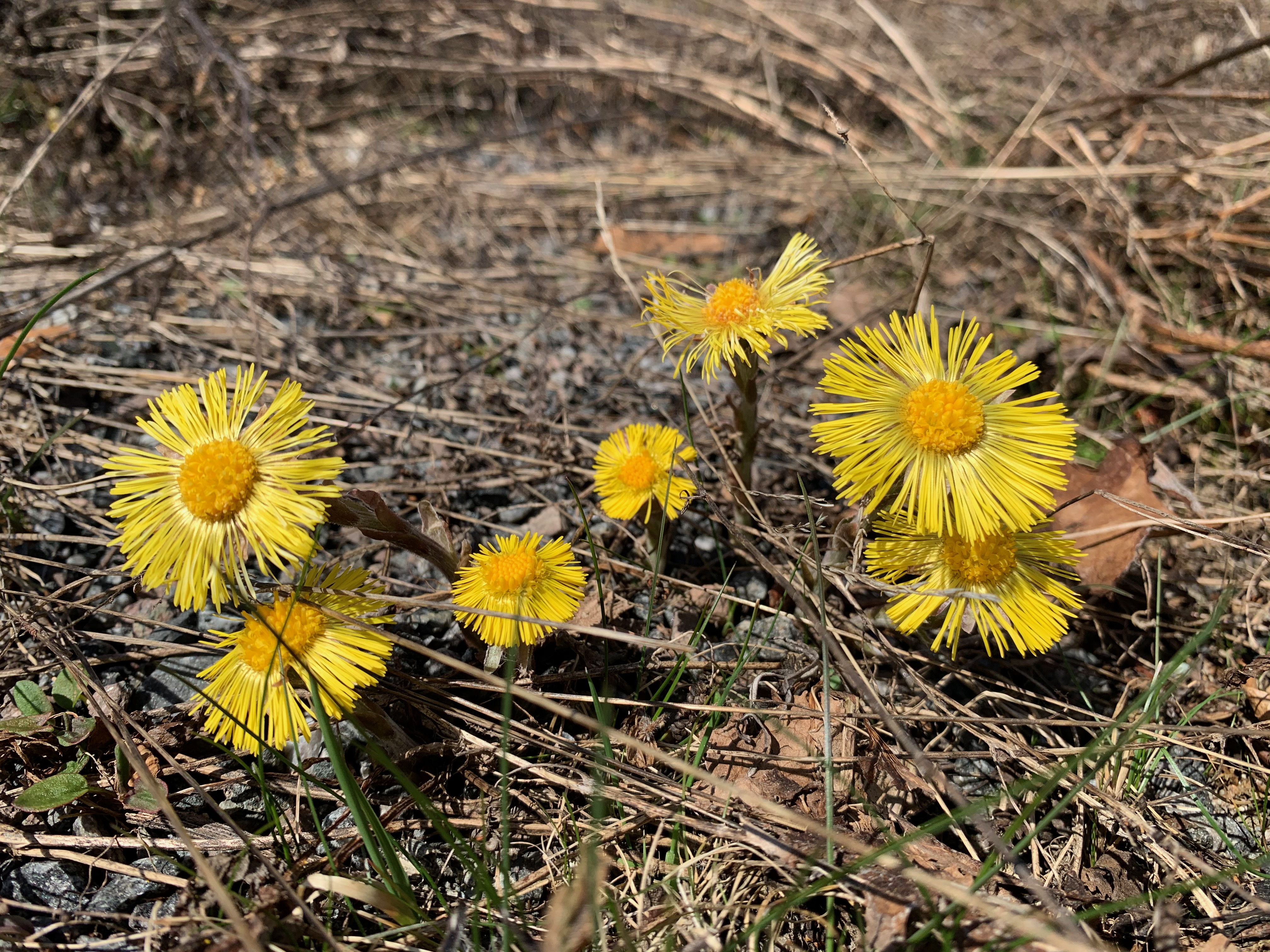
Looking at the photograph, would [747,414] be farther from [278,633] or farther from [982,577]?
[278,633]

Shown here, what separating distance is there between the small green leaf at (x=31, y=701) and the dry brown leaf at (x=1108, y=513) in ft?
6.30

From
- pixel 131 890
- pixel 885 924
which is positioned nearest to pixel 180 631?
pixel 131 890

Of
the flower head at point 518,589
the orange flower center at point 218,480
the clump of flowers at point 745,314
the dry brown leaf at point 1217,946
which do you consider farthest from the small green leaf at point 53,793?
the dry brown leaf at point 1217,946

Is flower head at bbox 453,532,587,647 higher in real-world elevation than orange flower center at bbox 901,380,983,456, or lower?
lower

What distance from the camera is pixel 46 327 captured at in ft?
7.26

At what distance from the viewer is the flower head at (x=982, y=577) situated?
135 centimetres

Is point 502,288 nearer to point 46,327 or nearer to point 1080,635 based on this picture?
point 46,327

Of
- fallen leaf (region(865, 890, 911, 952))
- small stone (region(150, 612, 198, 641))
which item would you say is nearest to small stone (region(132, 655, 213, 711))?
small stone (region(150, 612, 198, 641))

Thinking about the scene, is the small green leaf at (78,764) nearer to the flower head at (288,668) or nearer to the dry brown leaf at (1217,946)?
the flower head at (288,668)

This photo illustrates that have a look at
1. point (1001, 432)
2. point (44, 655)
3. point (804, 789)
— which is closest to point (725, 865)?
point (804, 789)

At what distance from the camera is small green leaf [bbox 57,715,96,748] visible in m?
1.34

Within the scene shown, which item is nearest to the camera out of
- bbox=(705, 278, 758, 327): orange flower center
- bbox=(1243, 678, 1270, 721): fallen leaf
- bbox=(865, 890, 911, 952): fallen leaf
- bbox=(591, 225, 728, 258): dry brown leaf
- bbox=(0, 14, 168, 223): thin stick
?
bbox=(865, 890, 911, 952): fallen leaf

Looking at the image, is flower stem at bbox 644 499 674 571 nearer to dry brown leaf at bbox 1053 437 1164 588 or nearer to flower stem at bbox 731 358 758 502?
flower stem at bbox 731 358 758 502

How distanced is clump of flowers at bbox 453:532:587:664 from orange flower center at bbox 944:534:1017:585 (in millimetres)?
631
